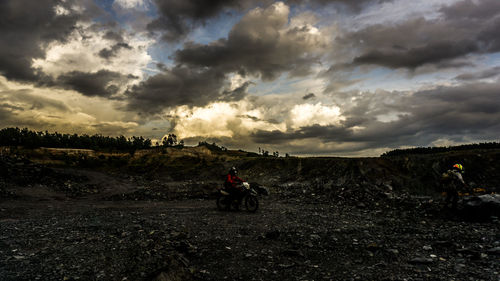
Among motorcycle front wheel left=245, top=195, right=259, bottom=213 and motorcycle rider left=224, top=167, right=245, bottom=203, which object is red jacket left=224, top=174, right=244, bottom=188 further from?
motorcycle front wheel left=245, top=195, right=259, bottom=213

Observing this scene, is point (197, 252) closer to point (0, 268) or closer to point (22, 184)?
point (0, 268)

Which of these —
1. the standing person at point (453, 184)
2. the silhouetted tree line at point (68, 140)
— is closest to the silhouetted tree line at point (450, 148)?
the standing person at point (453, 184)

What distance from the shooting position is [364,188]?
24594 millimetres

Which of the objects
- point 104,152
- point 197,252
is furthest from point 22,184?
point 104,152

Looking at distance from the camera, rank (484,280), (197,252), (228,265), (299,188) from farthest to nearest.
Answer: (299,188) < (197,252) < (228,265) < (484,280)

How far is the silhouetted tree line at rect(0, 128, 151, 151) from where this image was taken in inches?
4325

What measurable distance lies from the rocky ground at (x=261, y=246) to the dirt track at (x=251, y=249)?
31mm

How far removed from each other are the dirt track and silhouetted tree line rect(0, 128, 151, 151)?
10665cm

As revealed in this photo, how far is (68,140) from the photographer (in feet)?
395

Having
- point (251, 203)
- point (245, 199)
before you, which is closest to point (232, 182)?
point (245, 199)

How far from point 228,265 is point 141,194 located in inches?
858

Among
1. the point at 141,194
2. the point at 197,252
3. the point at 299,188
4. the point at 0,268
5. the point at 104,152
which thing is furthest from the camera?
the point at 104,152

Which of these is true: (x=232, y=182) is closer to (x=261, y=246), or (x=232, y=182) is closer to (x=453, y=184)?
(x=261, y=246)

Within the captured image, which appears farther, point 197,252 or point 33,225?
point 33,225
